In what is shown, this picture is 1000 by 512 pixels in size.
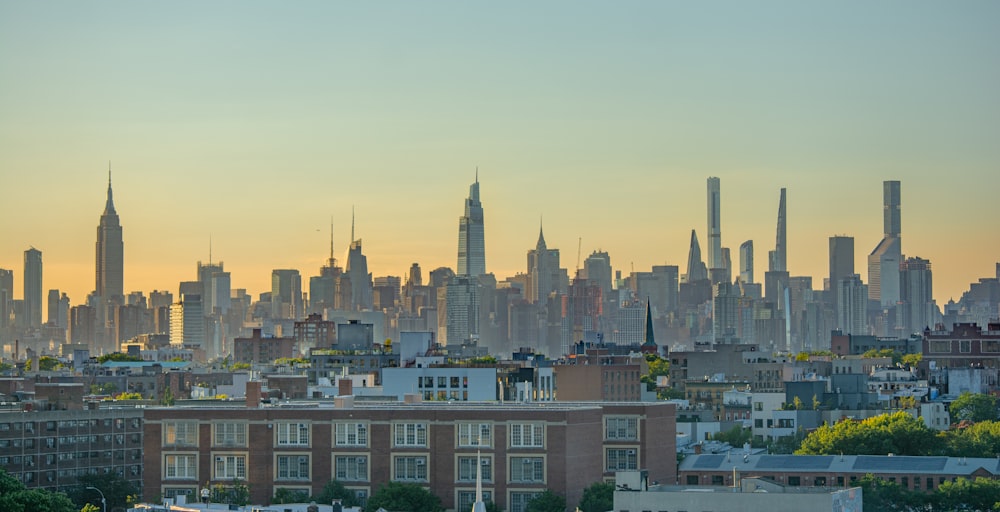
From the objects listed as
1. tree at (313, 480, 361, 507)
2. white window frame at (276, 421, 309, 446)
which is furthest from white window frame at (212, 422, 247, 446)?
tree at (313, 480, 361, 507)

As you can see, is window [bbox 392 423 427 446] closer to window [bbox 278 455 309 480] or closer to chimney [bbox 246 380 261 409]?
window [bbox 278 455 309 480]

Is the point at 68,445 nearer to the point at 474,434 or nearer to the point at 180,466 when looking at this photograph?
the point at 180,466

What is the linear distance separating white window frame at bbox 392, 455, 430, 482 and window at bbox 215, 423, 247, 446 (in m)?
7.94

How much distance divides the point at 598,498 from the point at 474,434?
23.4 feet

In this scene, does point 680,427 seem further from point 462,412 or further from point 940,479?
point 462,412

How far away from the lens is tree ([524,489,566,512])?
116562 mm

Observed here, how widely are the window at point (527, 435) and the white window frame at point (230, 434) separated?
1387 cm

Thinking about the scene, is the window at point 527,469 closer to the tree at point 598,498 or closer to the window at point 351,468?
the tree at point 598,498

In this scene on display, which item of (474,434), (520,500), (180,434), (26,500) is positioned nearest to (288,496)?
(180,434)

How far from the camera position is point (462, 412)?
12050 centimetres

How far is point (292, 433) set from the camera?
402 ft

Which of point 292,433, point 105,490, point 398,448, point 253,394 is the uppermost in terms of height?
point 253,394

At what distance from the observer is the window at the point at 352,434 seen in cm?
12169

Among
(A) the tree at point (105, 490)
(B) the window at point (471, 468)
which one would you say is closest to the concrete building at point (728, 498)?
(B) the window at point (471, 468)
